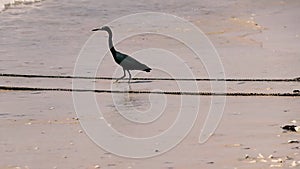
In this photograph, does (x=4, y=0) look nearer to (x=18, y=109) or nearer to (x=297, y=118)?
(x=18, y=109)

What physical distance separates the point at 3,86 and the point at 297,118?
4.18m

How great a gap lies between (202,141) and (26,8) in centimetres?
1596

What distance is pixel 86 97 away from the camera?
33.6ft

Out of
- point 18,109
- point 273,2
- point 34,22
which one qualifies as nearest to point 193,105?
point 18,109

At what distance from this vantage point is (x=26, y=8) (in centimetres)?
2295

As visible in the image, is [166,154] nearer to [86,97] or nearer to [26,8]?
[86,97]

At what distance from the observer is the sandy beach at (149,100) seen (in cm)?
709

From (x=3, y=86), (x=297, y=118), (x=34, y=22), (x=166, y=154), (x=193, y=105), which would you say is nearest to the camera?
(x=166, y=154)

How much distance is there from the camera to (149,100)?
9922mm

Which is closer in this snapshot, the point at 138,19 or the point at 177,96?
the point at 177,96

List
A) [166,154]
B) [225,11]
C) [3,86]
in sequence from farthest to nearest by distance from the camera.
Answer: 1. [225,11]
2. [3,86]
3. [166,154]

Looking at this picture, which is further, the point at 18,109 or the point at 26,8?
the point at 26,8

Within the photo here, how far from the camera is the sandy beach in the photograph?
7.09 m

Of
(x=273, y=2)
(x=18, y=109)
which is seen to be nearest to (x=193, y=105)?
(x=18, y=109)
